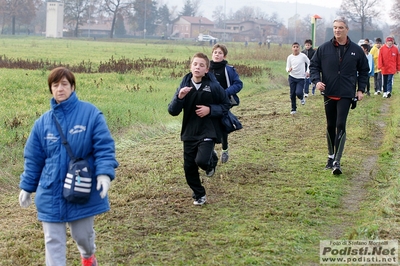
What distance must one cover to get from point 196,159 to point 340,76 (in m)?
3.01

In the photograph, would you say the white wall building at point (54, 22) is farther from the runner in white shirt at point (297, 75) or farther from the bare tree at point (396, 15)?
the runner in white shirt at point (297, 75)

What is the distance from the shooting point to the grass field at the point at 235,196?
5680 millimetres

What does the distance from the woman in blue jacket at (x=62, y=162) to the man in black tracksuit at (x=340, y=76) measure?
195 inches

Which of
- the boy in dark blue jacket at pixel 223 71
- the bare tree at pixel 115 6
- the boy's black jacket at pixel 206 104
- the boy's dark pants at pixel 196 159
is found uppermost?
the bare tree at pixel 115 6

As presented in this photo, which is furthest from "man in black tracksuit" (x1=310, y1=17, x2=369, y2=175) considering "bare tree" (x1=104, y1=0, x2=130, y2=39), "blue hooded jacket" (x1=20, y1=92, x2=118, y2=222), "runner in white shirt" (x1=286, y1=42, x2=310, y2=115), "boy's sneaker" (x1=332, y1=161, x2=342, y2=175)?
"bare tree" (x1=104, y1=0, x2=130, y2=39)

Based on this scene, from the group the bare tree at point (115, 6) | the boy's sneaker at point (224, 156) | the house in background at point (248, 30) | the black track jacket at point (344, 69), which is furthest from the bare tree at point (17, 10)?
the black track jacket at point (344, 69)

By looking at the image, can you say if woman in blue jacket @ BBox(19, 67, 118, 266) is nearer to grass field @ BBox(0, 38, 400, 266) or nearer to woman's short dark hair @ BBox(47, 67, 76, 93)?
woman's short dark hair @ BBox(47, 67, 76, 93)

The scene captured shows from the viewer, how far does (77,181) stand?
4.46m

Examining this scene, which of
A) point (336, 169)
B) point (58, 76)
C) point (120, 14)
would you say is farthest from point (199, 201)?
point (120, 14)

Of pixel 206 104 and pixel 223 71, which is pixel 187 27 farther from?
pixel 206 104

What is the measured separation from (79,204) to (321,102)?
14.9 m

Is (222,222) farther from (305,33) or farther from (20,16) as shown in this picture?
(305,33)

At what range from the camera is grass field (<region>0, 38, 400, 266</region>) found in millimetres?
5680

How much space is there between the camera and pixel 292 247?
572 centimetres
